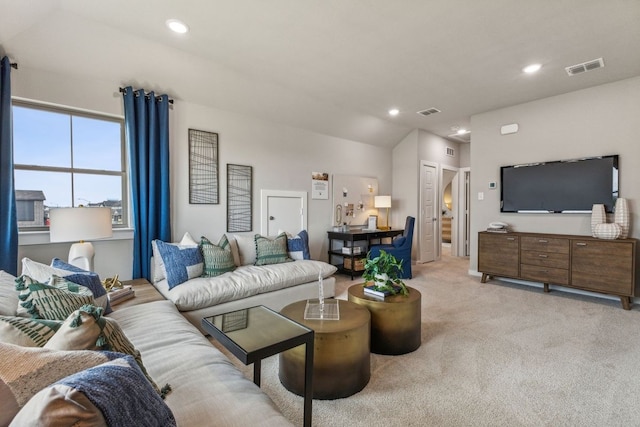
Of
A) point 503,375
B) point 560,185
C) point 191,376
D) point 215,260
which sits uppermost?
point 560,185

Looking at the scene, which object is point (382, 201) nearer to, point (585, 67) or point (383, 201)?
point (383, 201)

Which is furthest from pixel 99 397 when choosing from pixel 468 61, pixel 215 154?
pixel 468 61

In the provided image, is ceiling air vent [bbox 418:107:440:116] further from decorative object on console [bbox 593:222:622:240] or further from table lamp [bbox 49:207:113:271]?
table lamp [bbox 49:207:113:271]

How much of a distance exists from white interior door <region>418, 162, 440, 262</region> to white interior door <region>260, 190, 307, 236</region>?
2647mm

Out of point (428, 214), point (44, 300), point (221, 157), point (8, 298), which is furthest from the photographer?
point (428, 214)

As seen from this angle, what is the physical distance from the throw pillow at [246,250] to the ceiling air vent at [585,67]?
13.9ft

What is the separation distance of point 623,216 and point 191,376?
4.83m

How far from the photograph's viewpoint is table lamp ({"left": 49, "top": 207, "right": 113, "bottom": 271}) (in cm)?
223

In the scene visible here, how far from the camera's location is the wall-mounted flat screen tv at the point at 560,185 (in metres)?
3.85

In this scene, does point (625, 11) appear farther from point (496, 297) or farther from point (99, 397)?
point (99, 397)

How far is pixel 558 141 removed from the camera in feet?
14.0

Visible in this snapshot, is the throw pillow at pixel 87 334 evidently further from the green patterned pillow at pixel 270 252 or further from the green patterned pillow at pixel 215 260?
the green patterned pillow at pixel 270 252

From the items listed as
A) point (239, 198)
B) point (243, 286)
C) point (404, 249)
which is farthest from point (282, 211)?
point (404, 249)

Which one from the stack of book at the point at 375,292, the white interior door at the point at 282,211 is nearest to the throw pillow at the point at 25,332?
the stack of book at the point at 375,292
